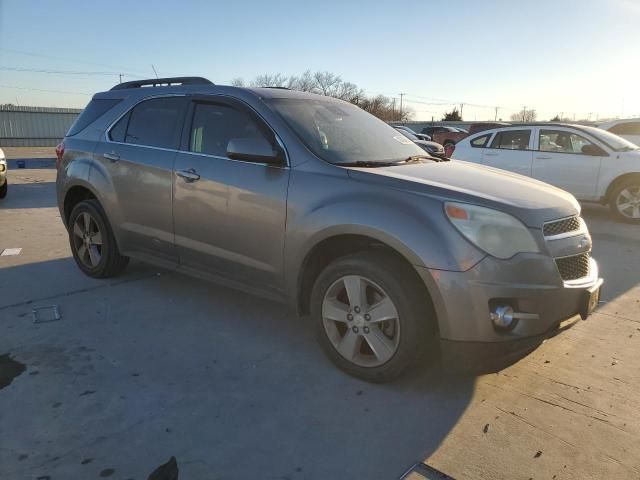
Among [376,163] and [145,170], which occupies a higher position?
[376,163]

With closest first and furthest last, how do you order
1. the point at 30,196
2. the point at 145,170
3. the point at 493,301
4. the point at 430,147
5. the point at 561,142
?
the point at 493,301 → the point at 145,170 → the point at 430,147 → the point at 561,142 → the point at 30,196

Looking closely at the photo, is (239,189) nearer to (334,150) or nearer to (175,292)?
(334,150)

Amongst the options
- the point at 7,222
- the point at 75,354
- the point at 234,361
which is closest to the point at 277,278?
→ the point at 234,361

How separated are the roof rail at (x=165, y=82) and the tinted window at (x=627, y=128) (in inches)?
462

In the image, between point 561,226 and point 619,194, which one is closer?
point 561,226

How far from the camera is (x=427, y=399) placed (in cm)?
301

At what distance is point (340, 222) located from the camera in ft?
10.2

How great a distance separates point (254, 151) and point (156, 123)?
144 centimetres

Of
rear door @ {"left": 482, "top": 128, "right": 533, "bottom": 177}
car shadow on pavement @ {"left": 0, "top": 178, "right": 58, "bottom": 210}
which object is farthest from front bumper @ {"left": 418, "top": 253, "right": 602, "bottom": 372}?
car shadow on pavement @ {"left": 0, "top": 178, "right": 58, "bottom": 210}

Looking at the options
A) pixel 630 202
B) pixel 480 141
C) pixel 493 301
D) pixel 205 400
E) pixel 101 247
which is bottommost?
pixel 205 400

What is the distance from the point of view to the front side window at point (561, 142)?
29.9 feet

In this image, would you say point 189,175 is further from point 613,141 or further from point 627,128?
point 627,128

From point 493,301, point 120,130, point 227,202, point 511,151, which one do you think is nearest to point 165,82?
point 120,130

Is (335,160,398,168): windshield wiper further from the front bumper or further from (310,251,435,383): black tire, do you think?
the front bumper
